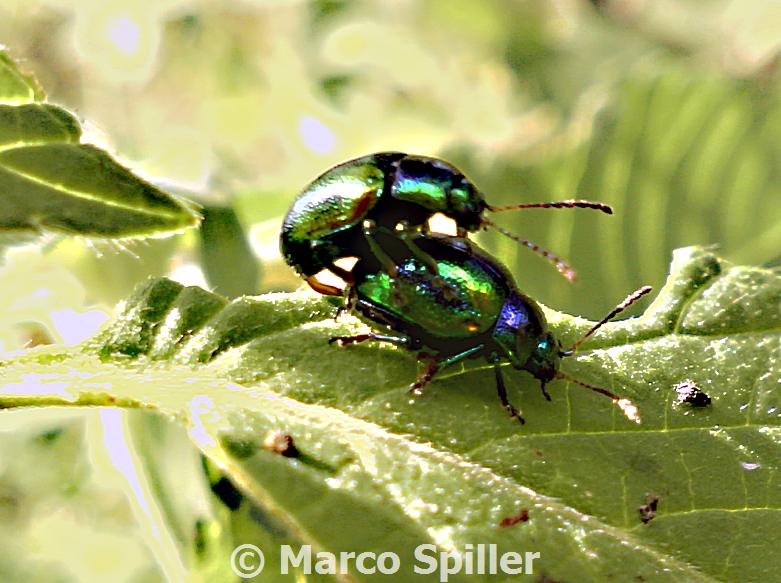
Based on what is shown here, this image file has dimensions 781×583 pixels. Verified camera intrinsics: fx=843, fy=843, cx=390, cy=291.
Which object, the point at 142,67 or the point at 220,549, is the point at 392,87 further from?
the point at 220,549

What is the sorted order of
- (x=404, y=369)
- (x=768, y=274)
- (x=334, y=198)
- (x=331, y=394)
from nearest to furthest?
1. (x=331, y=394)
2. (x=404, y=369)
3. (x=768, y=274)
4. (x=334, y=198)

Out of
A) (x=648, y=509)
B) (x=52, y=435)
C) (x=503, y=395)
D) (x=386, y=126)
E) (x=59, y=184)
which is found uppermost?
(x=386, y=126)

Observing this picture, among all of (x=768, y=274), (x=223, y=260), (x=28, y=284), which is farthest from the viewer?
(x=223, y=260)

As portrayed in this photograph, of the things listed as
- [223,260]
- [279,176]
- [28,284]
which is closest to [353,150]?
[279,176]

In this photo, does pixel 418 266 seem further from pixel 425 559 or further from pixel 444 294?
pixel 425 559

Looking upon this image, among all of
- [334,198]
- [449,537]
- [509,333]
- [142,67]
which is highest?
[142,67]

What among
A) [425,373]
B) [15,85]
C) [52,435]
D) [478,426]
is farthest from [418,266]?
[52,435]

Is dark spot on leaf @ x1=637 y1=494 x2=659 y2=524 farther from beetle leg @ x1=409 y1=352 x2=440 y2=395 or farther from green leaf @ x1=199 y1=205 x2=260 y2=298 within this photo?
green leaf @ x1=199 y1=205 x2=260 y2=298
